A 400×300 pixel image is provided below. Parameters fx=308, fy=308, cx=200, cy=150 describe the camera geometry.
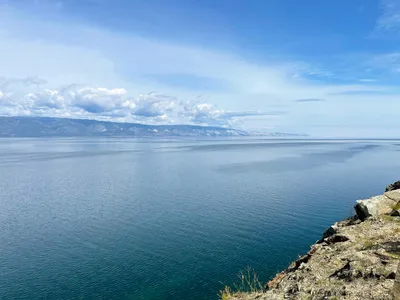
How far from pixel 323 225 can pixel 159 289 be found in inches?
1448

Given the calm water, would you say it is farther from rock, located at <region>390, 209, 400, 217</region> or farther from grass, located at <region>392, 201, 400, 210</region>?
rock, located at <region>390, 209, 400, 217</region>

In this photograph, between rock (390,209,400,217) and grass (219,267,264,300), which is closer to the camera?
rock (390,209,400,217)

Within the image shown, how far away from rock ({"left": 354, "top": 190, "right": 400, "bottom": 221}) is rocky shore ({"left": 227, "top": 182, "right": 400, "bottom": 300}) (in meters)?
0.22

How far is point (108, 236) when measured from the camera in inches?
2312

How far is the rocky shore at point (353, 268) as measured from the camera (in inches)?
661

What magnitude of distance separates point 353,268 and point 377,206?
13.9m

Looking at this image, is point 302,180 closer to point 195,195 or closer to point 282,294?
point 195,195

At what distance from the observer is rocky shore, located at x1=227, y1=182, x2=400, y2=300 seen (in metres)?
16.8

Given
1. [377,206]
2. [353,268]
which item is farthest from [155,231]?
[353,268]

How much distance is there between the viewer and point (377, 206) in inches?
1203

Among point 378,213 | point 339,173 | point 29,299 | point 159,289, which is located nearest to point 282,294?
point 378,213

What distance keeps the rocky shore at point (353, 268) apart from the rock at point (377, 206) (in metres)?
0.22

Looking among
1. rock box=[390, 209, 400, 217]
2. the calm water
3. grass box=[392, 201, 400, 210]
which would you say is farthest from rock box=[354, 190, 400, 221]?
the calm water

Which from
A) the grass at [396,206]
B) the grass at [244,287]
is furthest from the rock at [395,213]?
the grass at [244,287]
